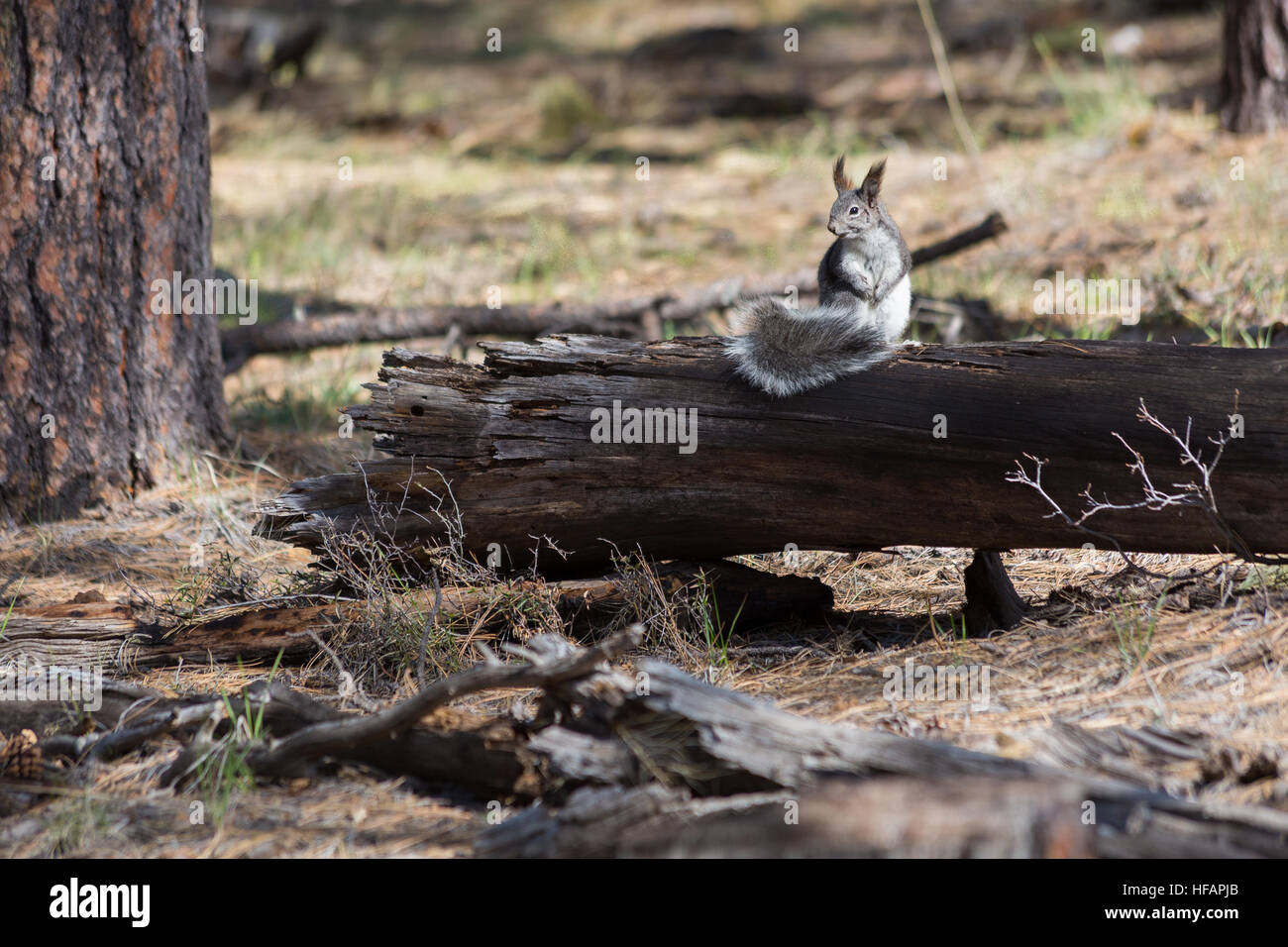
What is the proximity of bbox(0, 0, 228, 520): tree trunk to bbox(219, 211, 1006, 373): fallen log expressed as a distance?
1456mm

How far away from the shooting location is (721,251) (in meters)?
8.50

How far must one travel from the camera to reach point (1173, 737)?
2574mm

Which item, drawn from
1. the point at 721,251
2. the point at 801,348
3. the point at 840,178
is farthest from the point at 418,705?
the point at 721,251

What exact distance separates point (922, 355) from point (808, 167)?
680 centimetres

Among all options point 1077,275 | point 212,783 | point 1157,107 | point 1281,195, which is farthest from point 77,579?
point 1157,107

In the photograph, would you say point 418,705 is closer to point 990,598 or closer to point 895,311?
point 990,598

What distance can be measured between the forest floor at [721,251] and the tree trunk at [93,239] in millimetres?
258

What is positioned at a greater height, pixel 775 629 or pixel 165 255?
pixel 165 255

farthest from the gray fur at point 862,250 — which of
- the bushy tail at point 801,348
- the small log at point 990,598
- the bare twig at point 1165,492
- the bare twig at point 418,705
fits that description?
the bare twig at point 418,705

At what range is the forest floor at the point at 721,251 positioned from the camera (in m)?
2.81

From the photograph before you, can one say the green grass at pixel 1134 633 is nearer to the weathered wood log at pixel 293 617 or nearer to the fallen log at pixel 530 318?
the weathered wood log at pixel 293 617

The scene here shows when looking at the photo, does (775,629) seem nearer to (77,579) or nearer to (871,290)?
(871,290)

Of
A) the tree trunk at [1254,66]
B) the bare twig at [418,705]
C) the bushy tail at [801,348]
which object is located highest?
the tree trunk at [1254,66]

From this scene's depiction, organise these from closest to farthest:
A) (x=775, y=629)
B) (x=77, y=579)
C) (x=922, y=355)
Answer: (x=922, y=355)
(x=775, y=629)
(x=77, y=579)
